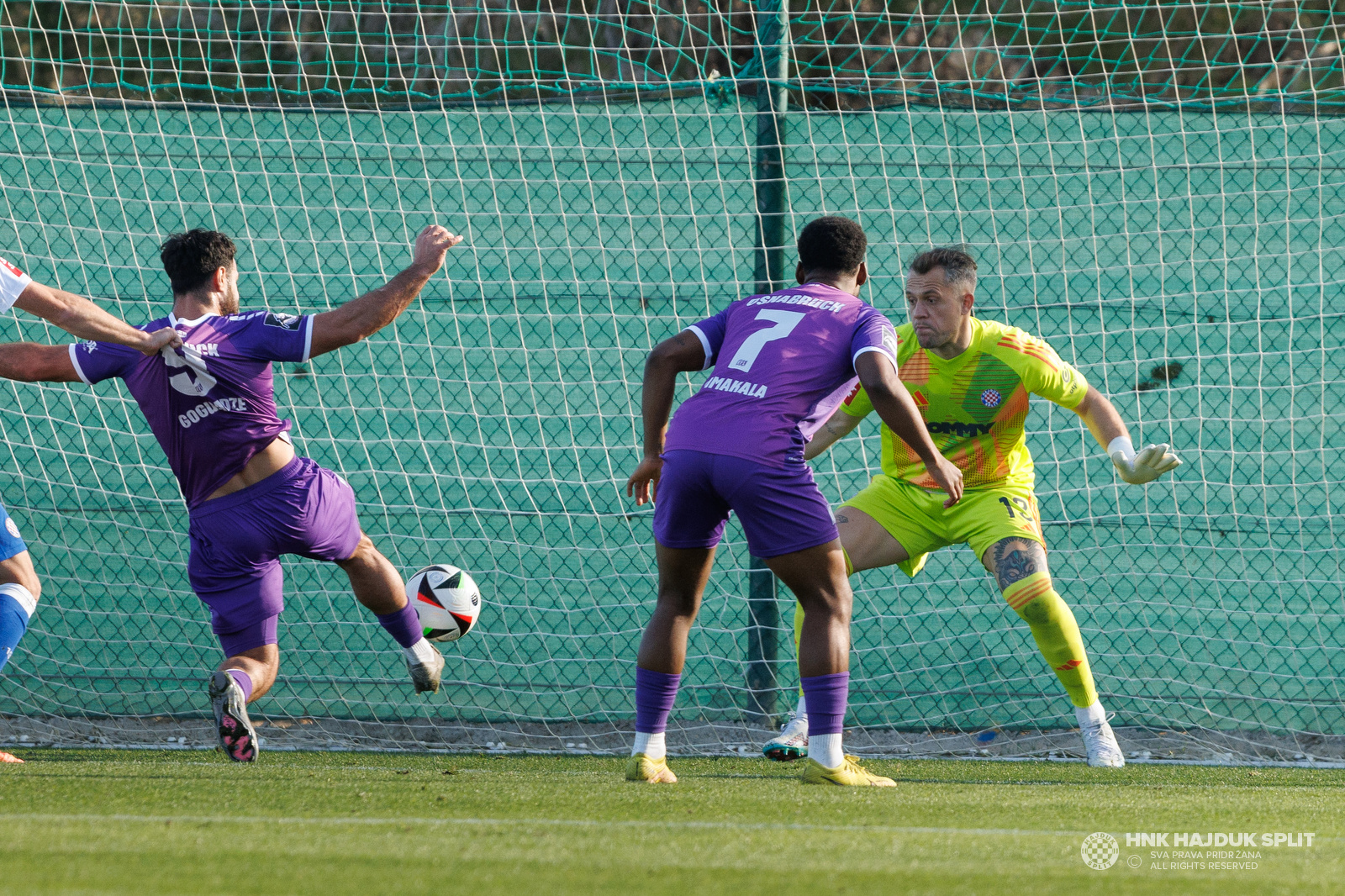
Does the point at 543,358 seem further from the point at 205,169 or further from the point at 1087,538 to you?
the point at 1087,538

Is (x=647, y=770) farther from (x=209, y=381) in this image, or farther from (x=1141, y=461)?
(x=1141, y=461)

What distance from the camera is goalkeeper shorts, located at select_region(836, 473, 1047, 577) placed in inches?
192

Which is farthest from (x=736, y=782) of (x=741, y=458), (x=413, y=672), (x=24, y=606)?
(x=24, y=606)

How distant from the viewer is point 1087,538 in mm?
6641

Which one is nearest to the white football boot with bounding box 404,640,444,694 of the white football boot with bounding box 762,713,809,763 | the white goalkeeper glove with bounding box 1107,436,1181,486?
the white football boot with bounding box 762,713,809,763

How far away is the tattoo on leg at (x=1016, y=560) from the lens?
477 cm

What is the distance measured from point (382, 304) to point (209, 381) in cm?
Answer: 67

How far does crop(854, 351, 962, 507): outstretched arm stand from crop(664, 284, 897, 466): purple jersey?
48 millimetres

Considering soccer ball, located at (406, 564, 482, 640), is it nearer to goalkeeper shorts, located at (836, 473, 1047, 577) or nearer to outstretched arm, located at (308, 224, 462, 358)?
outstretched arm, located at (308, 224, 462, 358)

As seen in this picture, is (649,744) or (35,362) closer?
(649,744)

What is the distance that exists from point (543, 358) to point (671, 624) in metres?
2.96

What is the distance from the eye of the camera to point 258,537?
4453 millimetres

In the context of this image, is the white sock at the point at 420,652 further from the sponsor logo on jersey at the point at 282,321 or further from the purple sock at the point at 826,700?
the purple sock at the point at 826,700

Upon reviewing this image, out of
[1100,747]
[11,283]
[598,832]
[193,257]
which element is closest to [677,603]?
[598,832]
